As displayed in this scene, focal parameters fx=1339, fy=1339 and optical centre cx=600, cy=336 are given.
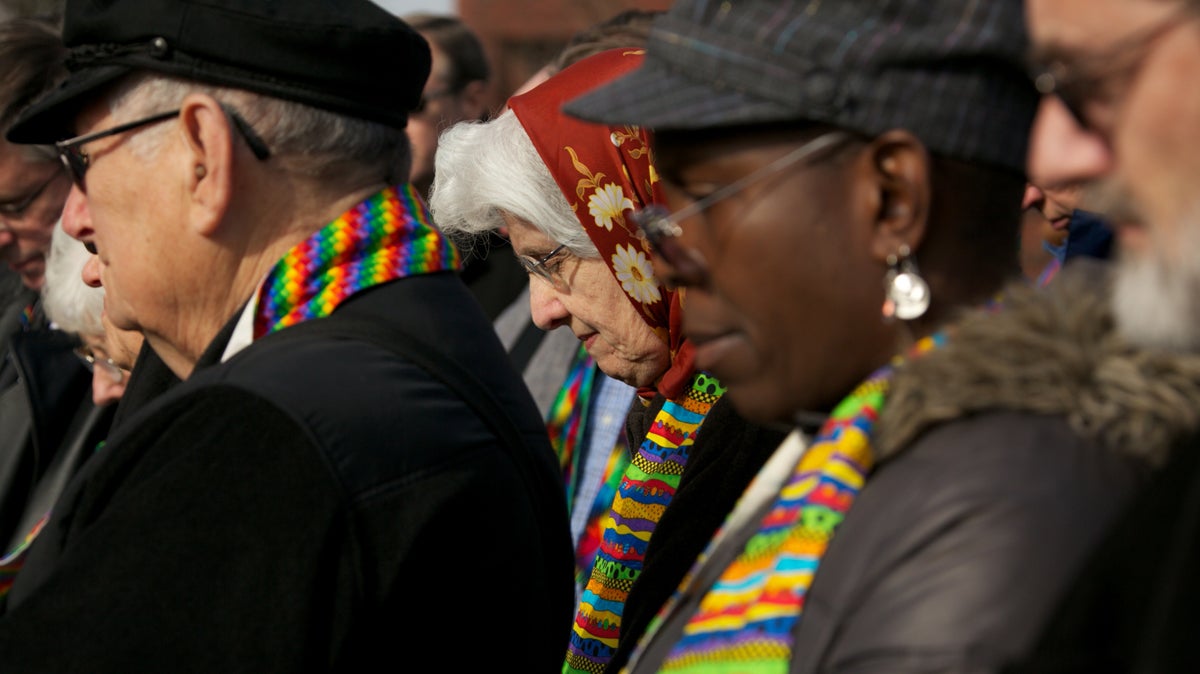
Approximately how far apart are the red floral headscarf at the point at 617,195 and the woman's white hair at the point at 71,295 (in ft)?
5.20

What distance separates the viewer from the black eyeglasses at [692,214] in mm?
1668

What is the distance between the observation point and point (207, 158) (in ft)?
7.64

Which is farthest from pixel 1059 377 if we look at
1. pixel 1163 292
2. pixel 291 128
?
pixel 291 128


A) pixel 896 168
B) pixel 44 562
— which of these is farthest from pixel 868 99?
pixel 44 562

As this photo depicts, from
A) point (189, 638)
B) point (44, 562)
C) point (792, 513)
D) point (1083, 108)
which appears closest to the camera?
point (1083, 108)

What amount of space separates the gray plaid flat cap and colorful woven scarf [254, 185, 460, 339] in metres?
0.75

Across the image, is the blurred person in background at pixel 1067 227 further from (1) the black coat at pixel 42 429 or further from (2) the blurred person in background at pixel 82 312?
(1) the black coat at pixel 42 429

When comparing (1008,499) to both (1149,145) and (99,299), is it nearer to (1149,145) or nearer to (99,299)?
(1149,145)

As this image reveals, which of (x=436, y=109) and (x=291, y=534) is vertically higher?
(x=291, y=534)

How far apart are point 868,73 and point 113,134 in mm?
1432

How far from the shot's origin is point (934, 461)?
1457 mm

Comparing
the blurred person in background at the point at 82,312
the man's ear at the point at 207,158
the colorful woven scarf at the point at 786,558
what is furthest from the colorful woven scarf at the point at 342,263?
the blurred person in background at the point at 82,312

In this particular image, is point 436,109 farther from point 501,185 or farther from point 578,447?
point 501,185

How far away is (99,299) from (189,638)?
228 centimetres
